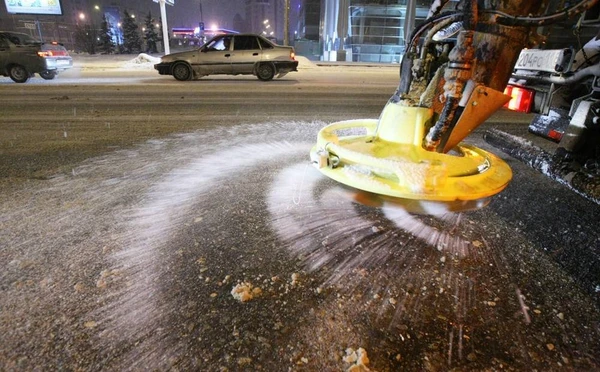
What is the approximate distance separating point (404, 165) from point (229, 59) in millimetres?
11500

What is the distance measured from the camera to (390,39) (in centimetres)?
2978

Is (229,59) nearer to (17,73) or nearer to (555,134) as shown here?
(17,73)

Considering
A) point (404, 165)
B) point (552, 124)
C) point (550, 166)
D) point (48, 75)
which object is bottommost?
point (550, 166)

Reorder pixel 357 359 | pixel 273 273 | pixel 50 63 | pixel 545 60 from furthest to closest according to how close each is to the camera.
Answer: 1. pixel 50 63
2. pixel 545 60
3. pixel 273 273
4. pixel 357 359

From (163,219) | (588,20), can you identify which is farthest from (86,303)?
(588,20)

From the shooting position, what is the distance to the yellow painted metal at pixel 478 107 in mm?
2189

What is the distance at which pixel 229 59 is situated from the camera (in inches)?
486

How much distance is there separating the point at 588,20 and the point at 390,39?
2985cm

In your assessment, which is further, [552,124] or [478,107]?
[552,124]

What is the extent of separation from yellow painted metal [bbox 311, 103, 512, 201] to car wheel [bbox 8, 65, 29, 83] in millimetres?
13686

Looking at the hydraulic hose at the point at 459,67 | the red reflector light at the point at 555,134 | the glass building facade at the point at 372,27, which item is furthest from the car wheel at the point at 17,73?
the glass building facade at the point at 372,27

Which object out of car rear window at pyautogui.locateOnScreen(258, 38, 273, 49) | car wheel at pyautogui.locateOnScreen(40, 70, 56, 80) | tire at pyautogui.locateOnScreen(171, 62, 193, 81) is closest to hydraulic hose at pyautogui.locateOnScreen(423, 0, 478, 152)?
car rear window at pyautogui.locateOnScreen(258, 38, 273, 49)

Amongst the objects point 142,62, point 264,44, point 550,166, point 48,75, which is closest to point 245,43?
point 264,44

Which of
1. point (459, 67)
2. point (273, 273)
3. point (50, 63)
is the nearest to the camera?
point (273, 273)
